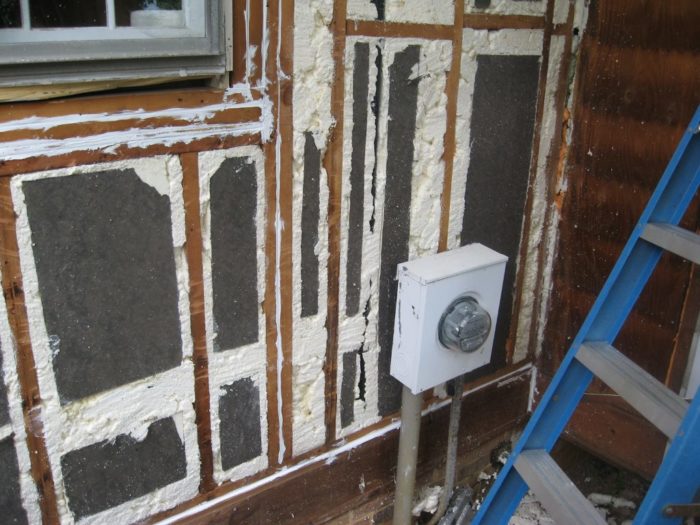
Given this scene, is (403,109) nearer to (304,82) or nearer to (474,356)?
(304,82)

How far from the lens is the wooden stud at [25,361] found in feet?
5.08

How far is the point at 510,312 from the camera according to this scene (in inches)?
107

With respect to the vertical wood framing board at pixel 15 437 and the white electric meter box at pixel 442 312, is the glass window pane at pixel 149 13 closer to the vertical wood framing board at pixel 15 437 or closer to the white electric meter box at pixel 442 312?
the vertical wood framing board at pixel 15 437

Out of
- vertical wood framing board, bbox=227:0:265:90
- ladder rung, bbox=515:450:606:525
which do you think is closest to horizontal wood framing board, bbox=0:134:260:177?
vertical wood framing board, bbox=227:0:265:90

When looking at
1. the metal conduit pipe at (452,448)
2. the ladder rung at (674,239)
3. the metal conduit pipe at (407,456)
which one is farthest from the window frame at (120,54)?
the metal conduit pipe at (452,448)

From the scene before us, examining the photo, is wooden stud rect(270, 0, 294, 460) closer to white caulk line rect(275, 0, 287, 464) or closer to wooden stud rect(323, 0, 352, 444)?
white caulk line rect(275, 0, 287, 464)

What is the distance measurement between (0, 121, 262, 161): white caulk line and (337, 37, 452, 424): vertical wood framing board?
38 centimetres

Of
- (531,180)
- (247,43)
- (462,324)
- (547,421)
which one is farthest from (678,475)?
(247,43)

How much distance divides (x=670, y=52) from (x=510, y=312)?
1079mm

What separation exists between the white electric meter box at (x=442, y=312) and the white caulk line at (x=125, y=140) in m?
0.73

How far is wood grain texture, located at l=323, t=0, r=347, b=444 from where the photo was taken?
1.90m

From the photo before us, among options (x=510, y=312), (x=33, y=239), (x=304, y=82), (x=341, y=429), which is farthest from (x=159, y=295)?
(x=510, y=312)

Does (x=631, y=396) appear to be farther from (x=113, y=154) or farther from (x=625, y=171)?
(x=113, y=154)

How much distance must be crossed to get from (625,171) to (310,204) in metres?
1.13
